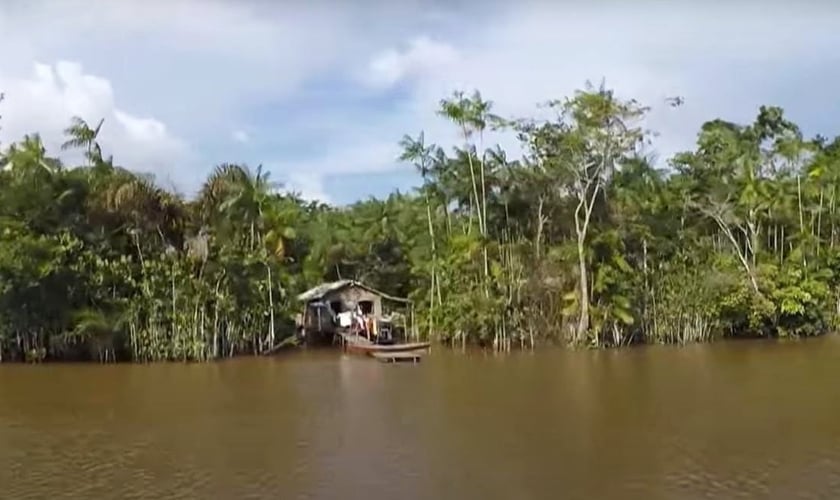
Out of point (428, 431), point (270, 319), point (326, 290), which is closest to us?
point (428, 431)

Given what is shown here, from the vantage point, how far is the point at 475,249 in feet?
83.5

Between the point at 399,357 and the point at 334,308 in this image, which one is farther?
the point at 334,308

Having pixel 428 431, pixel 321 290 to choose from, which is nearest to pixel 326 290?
pixel 321 290

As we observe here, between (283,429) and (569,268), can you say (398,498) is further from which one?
(569,268)

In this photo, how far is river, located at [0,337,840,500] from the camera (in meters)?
9.65

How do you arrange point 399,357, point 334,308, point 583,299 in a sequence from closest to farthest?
point 399,357 → point 583,299 → point 334,308

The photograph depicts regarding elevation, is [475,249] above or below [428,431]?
above

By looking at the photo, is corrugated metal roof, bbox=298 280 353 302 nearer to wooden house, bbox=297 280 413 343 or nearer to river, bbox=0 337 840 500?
wooden house, bbox=297 280 413 343

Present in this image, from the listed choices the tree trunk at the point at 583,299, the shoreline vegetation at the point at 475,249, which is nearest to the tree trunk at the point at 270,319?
the shoreline vegetation at the point at 475,249

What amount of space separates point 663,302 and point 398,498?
17581 mm

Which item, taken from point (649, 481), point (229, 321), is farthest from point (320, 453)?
point (229, 321)

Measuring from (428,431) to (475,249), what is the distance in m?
13.2

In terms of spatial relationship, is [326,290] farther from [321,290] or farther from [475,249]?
[475,249]

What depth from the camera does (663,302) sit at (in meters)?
25.2
